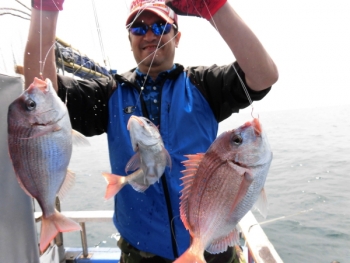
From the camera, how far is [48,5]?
166cm

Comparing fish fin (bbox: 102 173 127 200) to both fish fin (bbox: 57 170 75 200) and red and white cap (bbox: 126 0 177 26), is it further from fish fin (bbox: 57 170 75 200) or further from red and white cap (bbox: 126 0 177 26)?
red and white cap (bbox: 126 0 177 26)

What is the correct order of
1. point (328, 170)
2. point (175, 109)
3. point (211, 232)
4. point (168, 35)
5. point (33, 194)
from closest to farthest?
1. point (211, 232)
2. point (33, 194)
3. point (175, 109)
4. point (168, 35)
5. point (328, 170)

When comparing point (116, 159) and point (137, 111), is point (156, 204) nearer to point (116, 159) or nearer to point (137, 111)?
point (116, 159)

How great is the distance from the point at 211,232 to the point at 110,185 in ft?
2.01

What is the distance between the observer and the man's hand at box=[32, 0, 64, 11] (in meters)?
1.63

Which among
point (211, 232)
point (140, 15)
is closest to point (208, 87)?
point (140, 15)

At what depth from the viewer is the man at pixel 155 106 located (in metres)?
1.93

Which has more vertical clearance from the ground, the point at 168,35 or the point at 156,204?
the point at 168,35

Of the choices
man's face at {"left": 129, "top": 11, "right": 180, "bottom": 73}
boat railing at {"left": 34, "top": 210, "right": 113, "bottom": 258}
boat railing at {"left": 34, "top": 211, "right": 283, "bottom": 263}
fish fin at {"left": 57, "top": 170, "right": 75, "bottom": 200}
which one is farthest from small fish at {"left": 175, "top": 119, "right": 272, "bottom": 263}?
boat railing at {"left": 34, "top": 210, "right": 113, "bottom": 258}

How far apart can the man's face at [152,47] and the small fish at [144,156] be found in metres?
0.74

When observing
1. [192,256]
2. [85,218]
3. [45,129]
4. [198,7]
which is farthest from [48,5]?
[85,218]

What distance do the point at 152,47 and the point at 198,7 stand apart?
2.30 feet

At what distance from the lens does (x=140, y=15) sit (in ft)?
6.83

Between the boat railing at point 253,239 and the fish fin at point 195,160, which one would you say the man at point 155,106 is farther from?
the boat railing at point 253,239
